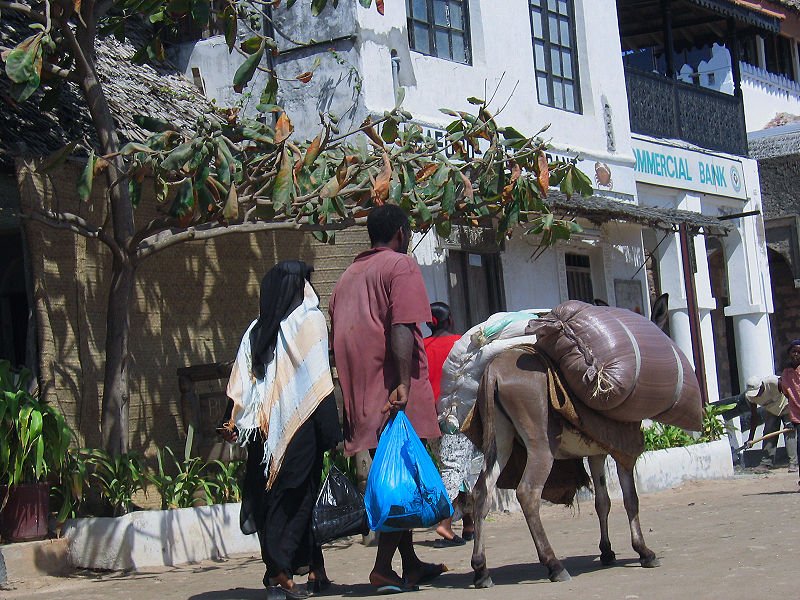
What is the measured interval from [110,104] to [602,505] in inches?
222

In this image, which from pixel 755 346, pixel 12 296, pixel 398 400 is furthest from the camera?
pixel 755 346

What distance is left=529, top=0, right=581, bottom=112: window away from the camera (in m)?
14.4

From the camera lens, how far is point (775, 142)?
21094mm

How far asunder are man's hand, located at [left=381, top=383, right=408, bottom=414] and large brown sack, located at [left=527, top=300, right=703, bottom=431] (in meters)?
0.95

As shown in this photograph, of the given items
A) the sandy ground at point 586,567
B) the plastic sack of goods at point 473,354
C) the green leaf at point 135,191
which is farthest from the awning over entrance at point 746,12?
the green leaf at point 135,191

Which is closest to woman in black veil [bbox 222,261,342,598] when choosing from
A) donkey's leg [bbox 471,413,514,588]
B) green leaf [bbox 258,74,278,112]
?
donkey's leg [bbox 471,413,514,588]

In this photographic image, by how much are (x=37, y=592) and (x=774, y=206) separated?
55.5ft

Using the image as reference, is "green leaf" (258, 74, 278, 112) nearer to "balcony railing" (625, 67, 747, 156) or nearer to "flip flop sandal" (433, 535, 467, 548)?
"flip flop sandal" (433, 535, 467, 548)

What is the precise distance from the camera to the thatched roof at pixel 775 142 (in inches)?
820

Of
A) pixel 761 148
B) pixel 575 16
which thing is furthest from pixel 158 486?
pixel 761 148

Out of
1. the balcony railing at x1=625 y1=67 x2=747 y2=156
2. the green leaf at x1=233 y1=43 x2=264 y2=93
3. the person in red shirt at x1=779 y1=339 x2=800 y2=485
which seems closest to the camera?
the green leaf at x1=233 y1=43 x2=264 y2=93

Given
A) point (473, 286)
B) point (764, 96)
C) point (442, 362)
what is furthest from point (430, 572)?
point (764, 96)

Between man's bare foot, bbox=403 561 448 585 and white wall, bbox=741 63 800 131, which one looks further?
white wall, bbox=741 63 800 131

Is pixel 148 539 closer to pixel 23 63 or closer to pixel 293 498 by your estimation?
pixel 293 498
